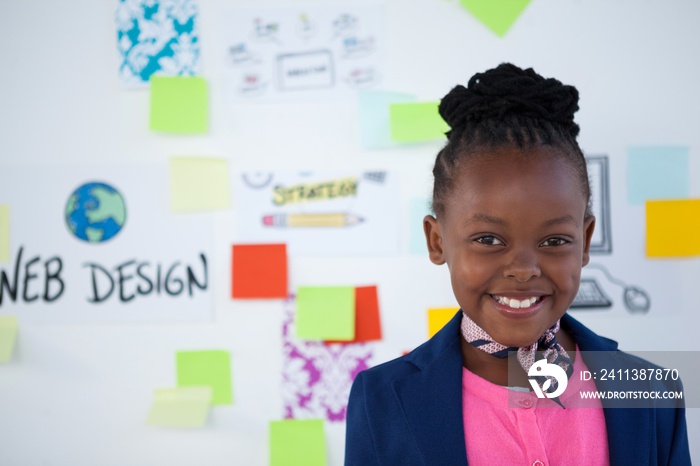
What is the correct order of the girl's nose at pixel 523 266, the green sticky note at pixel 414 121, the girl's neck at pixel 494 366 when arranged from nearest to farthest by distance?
the girl's nose at pixel 523 266
the girl's neck at pixel 494 366
the green sticky note at pixel 414 121

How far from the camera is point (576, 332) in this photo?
0.85 meters

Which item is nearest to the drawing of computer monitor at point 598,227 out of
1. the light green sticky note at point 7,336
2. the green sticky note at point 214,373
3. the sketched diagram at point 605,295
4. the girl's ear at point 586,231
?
the sketched diagram at point 605,295

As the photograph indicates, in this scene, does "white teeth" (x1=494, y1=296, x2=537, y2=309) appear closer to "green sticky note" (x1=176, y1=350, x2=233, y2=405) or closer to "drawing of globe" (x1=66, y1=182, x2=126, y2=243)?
"green sticky note" (x1=176, y1=350, x2=233, y2=405)

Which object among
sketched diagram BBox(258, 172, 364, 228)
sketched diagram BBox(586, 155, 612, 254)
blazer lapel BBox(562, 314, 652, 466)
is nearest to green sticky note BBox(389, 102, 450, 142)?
sketched diagram BBox(258, 172, 364, 228)

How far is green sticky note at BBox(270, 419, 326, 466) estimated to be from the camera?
3.69 feet

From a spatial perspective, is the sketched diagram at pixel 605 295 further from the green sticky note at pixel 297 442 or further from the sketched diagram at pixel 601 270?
the green sticky note at pixel 297 442

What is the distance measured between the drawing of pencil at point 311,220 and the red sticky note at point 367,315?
4.8 inches

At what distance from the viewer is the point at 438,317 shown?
1.13 metres

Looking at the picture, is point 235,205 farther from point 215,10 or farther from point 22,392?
point 22,392

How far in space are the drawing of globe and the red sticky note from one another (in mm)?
453

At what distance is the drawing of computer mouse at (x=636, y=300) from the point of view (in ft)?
3.71

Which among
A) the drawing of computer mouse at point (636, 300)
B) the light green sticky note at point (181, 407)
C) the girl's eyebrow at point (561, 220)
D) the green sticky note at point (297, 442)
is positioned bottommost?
the green sticky note at point (297, 442)

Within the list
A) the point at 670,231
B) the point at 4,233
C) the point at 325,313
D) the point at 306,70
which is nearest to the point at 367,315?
the point at 325,313

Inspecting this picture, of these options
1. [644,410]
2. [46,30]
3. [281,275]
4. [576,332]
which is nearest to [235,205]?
[281,275]
